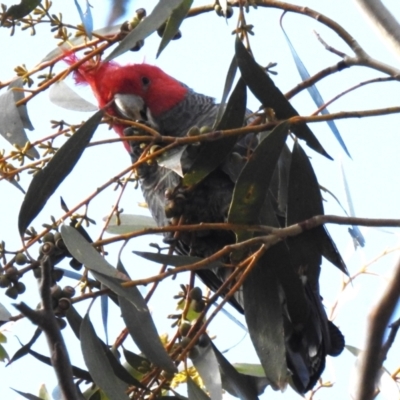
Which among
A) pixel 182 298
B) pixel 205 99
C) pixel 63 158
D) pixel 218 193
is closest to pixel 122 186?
pixel 63 158

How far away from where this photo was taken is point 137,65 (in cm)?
260

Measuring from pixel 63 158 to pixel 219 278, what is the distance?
3.04 feet

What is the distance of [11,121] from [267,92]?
0.55 meters

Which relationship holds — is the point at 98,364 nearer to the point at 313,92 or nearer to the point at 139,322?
the point at 139,322

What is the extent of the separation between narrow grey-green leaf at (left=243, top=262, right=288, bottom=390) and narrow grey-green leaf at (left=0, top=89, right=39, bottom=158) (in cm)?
55

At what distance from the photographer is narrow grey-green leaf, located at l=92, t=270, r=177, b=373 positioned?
1.28 meters

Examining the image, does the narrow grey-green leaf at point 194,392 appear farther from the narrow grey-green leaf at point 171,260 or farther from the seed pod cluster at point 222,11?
the seed pod cluster at point 222,11

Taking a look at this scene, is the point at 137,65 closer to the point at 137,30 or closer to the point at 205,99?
the point at 205,99

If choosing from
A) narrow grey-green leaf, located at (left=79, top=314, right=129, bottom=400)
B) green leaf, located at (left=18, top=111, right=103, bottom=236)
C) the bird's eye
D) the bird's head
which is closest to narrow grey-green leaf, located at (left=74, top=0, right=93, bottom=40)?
green leaf, located at (left=18, top=111, right=103, bottom=236)

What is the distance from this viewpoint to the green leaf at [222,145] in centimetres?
146

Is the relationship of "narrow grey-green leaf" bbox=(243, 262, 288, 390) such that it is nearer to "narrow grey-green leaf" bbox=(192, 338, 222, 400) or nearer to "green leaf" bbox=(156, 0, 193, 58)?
"narrow grey-green leaf" bbox=(192, 338, 222, 400)

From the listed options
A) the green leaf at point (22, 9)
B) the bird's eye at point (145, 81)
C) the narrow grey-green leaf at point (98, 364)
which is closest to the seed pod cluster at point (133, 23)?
the green leaf at point (22, 9)

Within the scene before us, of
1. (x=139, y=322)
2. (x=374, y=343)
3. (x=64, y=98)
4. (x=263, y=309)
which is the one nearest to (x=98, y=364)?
(x=139, y=322)

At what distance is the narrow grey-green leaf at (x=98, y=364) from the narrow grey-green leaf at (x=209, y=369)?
0.53ft
